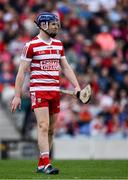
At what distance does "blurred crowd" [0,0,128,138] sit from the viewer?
74.7 feet

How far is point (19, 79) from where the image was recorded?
41.7ft

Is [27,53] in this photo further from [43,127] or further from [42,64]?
[43,127]

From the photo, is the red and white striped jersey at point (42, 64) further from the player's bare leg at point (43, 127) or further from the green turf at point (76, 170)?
the green turf at point (76, 170)

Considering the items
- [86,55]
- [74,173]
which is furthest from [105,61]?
[74,173]

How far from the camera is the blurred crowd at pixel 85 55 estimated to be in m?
22.8

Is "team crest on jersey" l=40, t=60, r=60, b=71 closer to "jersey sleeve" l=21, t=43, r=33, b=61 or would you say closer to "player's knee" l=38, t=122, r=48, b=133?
"jersey sleeve" l=21, t=43, r=33, b=61

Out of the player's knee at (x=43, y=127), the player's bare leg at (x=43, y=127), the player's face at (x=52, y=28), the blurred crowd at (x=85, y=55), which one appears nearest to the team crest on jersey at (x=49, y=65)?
the player's face at (x=52, y=28)

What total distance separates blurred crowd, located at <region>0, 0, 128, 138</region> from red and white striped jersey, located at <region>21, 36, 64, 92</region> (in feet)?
30.9

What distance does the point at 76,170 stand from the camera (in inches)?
527

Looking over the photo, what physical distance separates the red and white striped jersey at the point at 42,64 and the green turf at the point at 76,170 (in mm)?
1231

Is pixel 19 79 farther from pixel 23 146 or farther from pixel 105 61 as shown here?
pixel 105 61

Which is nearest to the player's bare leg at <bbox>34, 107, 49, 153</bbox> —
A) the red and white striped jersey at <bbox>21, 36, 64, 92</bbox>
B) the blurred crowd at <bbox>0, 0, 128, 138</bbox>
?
the red and white striped jersey at <bbox>21, 36, 64, 92</bbox>

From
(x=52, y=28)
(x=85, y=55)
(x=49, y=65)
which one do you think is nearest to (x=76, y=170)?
(x=49, y=65)

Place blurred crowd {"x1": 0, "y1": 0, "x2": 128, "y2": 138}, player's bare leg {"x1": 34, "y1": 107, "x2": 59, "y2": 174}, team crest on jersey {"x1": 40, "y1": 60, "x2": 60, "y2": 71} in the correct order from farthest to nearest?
1. blurred crowd {"x1": 0, "y1": 0, "x2": 128, "y2": 138}
2. team crest on jersey {"x1": 40, "y1": 60, "x2": 60, "y2": 71}
3. player's bare leg {"x1": 34, "y1": 107, "x2": 59, "y2": 174}
